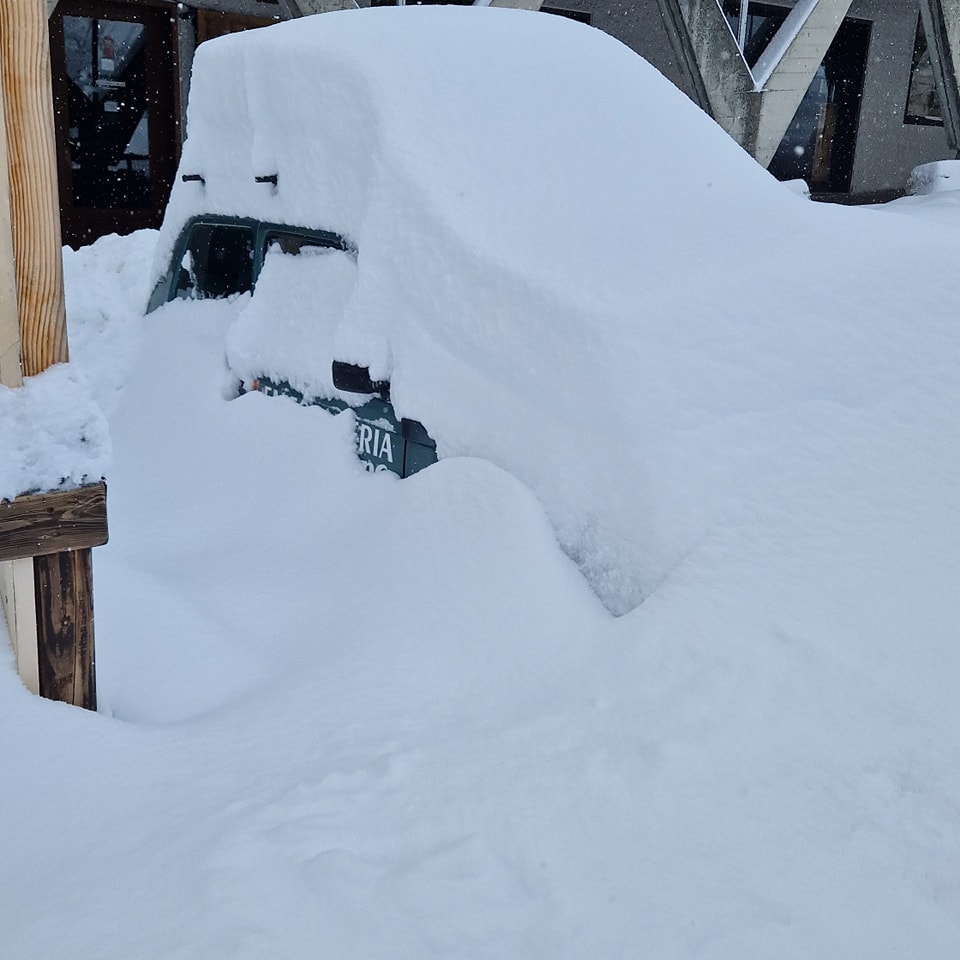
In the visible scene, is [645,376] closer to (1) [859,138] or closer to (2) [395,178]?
(2) [395,178]

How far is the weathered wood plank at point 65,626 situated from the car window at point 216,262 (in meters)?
1.89

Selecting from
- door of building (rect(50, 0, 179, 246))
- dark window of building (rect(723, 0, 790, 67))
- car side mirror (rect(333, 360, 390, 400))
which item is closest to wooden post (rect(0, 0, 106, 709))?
car side mirror (rect(333, 360, 390, 400))

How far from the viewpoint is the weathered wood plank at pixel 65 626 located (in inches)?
101

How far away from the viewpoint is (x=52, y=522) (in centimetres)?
251

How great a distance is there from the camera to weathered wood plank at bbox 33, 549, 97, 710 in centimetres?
258

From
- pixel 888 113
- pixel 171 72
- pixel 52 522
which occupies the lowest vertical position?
pixel 52 522

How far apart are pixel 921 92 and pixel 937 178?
8519 mm

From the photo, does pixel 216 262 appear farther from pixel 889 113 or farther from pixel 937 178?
pixel 889 113

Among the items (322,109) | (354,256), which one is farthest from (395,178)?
(322,109)

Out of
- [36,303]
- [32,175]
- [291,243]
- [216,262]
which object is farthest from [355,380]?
[216,262]

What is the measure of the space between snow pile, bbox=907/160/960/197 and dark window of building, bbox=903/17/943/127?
7656 millimetres

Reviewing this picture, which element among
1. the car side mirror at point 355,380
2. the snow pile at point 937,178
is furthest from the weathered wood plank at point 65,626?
the snow pile at point 937,178

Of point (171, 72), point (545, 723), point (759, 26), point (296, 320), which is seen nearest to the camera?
point (545, 723)

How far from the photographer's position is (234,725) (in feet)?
8.46
